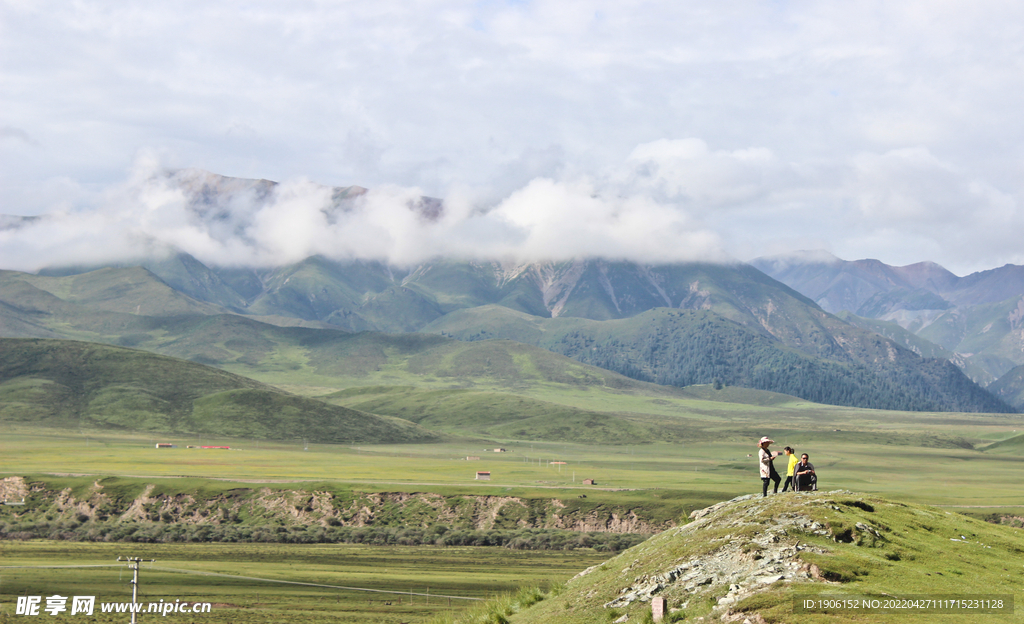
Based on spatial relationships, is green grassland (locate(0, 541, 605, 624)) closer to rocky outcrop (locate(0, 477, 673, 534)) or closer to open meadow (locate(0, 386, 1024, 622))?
open meadow (locate(0, 386, 1024, 622))

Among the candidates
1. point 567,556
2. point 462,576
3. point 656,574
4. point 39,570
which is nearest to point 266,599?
point 462,576

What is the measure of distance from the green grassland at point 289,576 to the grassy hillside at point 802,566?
77.6ft

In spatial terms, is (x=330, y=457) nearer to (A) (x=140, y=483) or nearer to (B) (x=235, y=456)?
(B) (x=235, y=456)

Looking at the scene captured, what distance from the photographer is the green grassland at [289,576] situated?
60.5 m

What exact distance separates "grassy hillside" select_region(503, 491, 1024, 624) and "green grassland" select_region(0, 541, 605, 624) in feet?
77.6

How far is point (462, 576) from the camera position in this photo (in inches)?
Result: 3034

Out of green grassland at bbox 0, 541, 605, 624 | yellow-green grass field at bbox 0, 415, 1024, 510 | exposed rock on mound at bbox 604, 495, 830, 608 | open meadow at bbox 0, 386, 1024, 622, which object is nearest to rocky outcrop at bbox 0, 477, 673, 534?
→ open meadow at bbox 0, 386, 1024, 622

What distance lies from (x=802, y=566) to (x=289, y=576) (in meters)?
56.6

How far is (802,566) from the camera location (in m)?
26.0

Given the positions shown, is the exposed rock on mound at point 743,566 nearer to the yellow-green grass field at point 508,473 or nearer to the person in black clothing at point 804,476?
the person in black clothing at point 804,476

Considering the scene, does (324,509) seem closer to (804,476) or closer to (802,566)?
(804,476)

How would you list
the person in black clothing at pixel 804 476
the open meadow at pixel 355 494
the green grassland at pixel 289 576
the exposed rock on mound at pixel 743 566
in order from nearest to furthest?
the exposed rock on mound at pixel 743 566 → the person in black clothing at pixel 804 476 → the green grassland at pixel 289 576 → the open meadow at pixel 355 494

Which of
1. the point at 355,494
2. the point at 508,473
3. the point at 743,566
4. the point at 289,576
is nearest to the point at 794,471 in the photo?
the point at 743,566

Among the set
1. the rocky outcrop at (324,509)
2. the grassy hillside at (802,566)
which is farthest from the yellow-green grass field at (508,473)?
the grassy hillside at (802,566)
